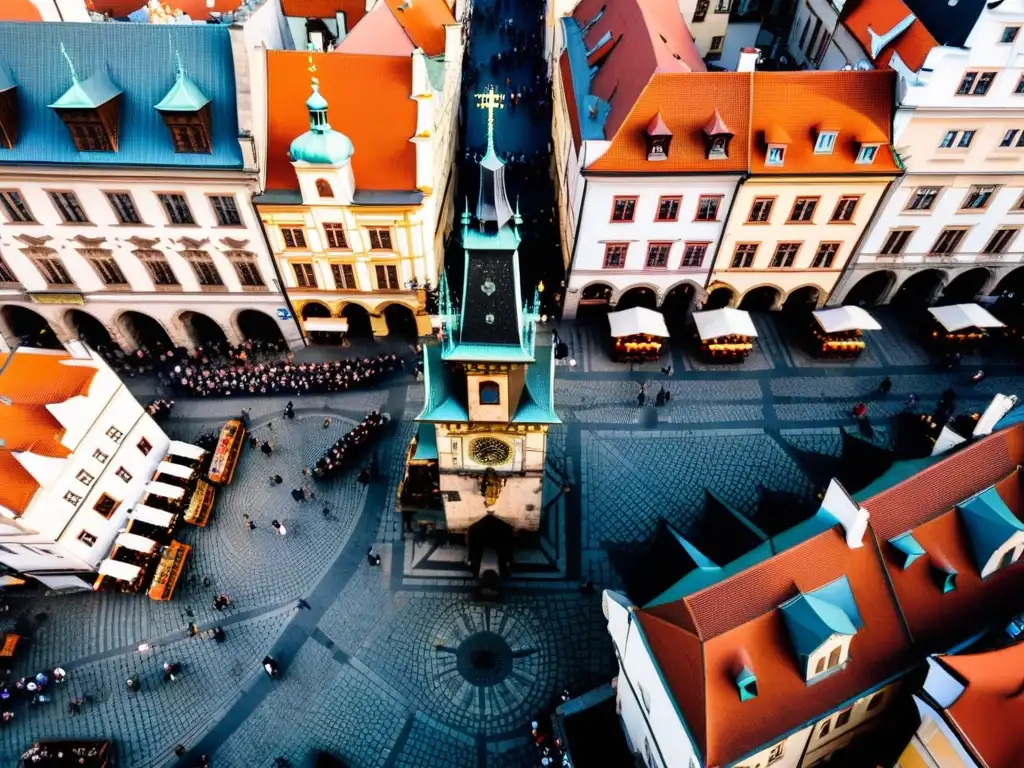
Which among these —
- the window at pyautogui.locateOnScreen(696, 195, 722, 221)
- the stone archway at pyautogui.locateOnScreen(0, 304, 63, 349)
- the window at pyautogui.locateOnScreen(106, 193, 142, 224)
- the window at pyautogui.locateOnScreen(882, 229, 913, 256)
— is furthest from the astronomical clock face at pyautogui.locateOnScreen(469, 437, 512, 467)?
the stone archway at pyautogui.locateOnScreen(0, 304, 63, 349)

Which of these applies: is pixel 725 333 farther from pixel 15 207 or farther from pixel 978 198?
pixel 15 207

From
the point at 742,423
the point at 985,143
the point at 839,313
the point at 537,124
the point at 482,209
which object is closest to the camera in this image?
the point at 482,209

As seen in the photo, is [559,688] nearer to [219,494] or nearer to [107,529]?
[219,494]

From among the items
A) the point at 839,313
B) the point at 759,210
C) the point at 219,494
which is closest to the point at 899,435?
the point at 839,313

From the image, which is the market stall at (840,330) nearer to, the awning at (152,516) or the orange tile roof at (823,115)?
the orange tile roof at (823,115)

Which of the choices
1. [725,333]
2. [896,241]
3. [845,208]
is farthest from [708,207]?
[896,241]
